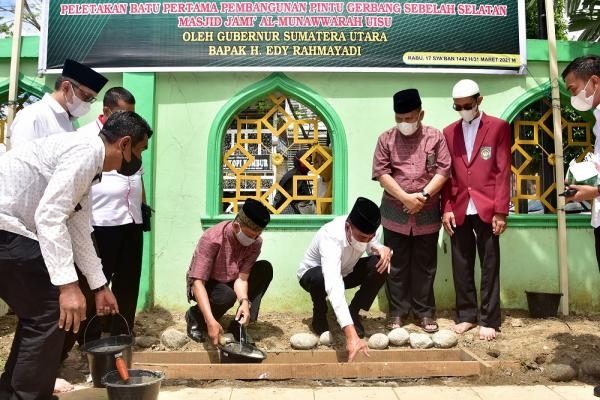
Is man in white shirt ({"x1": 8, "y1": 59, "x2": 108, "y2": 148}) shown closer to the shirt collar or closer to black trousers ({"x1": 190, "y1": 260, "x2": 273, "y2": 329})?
black trousers ({"x1": 190, "y1": 260, "x2": 273, "y2": 329})

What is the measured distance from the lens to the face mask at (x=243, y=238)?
4.03 metres

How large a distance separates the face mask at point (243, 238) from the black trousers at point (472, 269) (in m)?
1.76

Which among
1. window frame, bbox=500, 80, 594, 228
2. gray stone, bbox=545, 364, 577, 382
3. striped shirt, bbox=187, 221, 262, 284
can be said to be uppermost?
window frame, bbox=500, 80, 594, 228

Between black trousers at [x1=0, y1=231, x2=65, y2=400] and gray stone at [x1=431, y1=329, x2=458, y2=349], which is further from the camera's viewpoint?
gray stone at [x1=431, y1=329, x2=458, y2=349]

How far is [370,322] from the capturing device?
16.2 feet

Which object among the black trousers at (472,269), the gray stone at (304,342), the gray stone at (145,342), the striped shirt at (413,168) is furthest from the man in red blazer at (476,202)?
the gray stone at (145,342)

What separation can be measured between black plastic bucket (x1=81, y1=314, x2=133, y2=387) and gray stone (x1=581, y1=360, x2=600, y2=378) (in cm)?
287

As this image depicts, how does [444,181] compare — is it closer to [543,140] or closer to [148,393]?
[543,140]

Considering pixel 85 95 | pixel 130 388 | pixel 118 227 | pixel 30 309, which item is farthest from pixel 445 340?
pixel 85 95

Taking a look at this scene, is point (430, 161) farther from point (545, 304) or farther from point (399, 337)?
point (545, 304)

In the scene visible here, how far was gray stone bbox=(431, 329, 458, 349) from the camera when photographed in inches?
163

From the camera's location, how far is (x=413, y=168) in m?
4.67

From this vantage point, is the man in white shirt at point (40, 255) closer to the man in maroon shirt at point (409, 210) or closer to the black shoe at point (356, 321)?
the black shoe at point (356, 321)

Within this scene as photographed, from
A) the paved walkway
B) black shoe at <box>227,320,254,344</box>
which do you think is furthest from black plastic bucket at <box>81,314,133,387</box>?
black shoe at <box>227,320,254,344</box>
